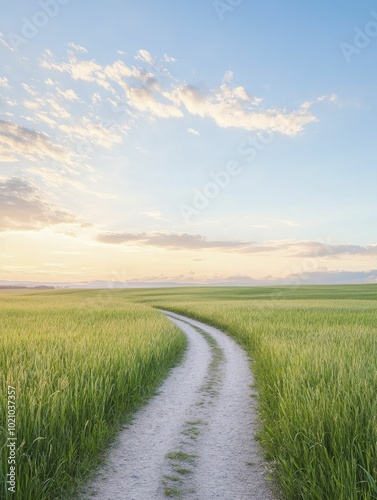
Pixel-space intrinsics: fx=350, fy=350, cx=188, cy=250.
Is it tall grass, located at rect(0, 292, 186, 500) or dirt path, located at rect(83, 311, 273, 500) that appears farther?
dirt path, located at rect(83, 311, 273, 500)

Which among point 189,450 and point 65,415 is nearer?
point 65,415

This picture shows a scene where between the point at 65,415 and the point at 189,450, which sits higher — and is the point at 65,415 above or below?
above

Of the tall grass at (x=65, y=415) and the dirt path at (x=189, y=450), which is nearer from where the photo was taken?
the tall grass at (x=65, y=415)

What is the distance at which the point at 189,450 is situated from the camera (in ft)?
20.5

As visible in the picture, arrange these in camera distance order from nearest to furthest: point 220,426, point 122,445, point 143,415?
1. point 122,445
2. point 220,426
3. point 143,415

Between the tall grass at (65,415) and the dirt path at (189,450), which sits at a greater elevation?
the tall grass at (65,415)

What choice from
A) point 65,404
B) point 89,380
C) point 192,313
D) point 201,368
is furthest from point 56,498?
point 192,313

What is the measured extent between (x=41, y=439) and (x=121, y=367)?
153 inches

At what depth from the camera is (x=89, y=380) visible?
7.59 metres

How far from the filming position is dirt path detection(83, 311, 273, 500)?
199 inches

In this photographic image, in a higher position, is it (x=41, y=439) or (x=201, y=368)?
(x=41, y=439)

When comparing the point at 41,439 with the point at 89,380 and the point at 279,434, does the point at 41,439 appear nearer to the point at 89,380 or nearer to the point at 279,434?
the point at 89,380

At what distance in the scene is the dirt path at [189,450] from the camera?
506 cm

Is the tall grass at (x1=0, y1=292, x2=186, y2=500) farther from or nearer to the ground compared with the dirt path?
farther from the ground
